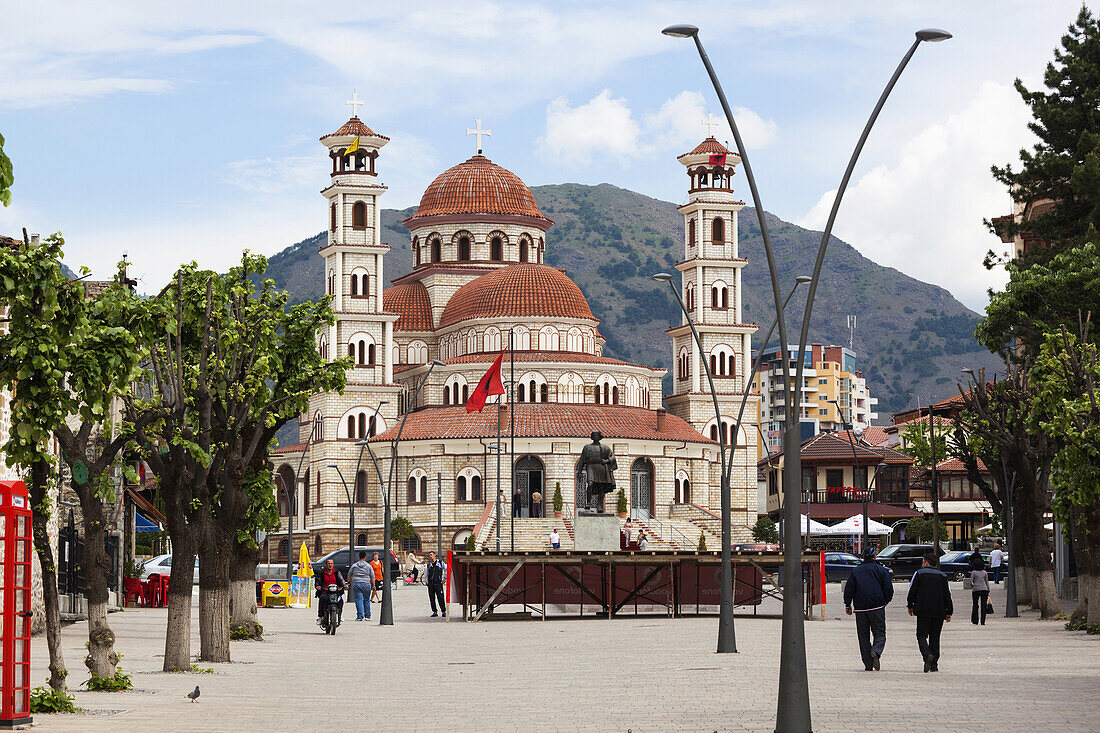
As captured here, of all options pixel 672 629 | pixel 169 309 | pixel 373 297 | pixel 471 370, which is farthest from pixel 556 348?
pixel 169 309

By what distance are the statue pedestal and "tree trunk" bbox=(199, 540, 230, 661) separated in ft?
68.9

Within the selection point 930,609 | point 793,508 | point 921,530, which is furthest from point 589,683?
point 921,530

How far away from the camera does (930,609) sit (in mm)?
21922

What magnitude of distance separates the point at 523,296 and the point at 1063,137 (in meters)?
54.5

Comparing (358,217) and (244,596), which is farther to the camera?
(358,217)

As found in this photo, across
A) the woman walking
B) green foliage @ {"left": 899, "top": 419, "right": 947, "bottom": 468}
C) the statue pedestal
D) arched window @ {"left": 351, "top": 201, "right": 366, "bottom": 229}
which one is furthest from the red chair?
arched window @ {"left": 351, "top": 201, "right": 366, "bottom": 229}

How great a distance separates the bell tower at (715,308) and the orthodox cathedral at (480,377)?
131 millimetres

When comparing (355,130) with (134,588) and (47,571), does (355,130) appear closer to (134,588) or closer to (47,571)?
(134,588)

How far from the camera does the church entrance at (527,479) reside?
88438 millimetres

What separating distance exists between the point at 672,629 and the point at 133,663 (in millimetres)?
13828

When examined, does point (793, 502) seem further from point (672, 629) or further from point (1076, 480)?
point (672, 629)

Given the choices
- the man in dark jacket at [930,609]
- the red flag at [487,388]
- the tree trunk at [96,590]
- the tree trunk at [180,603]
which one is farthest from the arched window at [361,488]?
the tree trunk at [96,590]

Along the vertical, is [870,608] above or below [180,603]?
below

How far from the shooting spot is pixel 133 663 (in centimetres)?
2414
